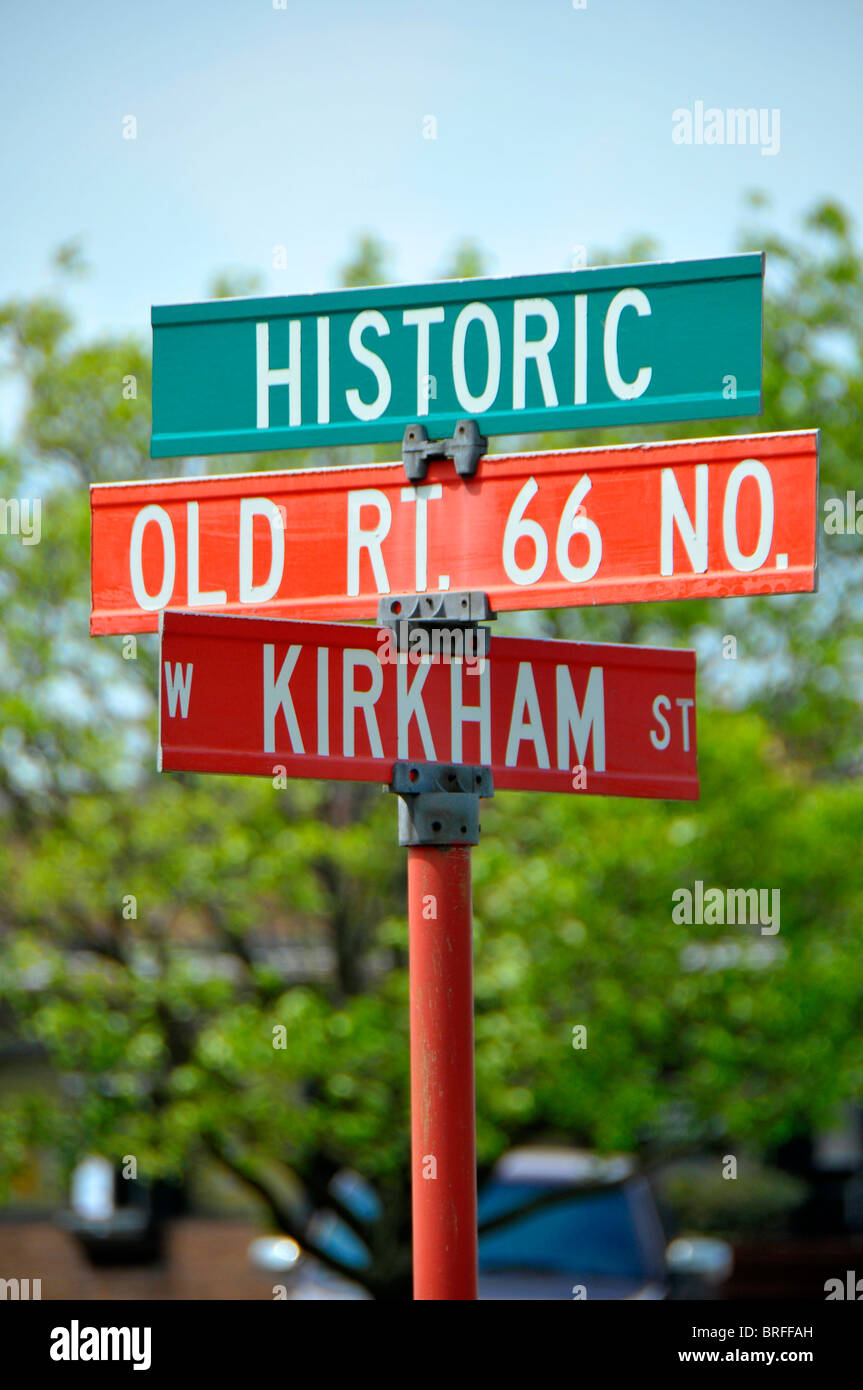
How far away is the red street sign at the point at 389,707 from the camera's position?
10.6 feet

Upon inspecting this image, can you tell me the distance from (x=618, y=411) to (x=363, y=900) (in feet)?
31.0

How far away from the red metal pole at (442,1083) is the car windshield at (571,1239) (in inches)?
380

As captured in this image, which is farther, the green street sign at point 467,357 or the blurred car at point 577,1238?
the blurred car at point 577,1238

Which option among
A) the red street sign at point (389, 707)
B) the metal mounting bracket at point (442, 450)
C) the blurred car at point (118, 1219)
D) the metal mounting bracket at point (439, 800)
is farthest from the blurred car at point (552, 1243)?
the blurred car at point (118, 1219)

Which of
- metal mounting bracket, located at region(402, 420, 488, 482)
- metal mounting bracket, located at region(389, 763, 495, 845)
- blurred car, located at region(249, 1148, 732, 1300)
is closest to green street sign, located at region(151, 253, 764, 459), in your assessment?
metal mounting bracket, located at region(402, 420, 488, 482)

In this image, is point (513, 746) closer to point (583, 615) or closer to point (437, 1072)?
point (437, 1072)

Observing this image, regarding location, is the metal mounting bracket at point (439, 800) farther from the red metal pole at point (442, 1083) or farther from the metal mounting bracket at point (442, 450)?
the metal mounting bracket at point (442, 450)

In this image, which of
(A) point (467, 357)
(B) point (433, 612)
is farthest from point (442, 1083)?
(A) point (467, 357)

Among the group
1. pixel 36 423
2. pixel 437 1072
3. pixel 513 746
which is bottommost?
pixel 437 1072

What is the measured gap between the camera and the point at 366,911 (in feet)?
40.9

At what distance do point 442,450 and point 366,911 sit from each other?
9.36m

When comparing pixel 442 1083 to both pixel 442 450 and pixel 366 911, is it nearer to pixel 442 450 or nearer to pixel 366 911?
pixel 442 450
